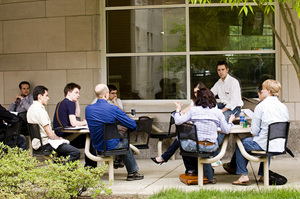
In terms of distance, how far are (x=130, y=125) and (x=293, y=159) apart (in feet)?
12.7

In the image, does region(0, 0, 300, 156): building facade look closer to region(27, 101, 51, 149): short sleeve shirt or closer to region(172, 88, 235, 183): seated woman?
region(27, 101, 51, 149): short sleeve shirt

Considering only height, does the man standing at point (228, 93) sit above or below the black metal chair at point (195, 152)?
above

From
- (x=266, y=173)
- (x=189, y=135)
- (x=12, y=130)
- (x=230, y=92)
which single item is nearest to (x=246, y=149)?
(x=266, y=173)

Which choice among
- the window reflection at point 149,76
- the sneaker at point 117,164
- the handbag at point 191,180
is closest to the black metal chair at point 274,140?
the handbag at point 191,180

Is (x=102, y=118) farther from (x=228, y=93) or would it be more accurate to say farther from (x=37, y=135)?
(x=228, y=93)

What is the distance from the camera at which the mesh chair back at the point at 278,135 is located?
460 cm

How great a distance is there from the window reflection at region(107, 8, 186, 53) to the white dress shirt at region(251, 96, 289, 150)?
11.3ft

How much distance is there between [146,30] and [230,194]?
470cm

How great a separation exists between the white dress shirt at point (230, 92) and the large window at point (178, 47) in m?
0.99

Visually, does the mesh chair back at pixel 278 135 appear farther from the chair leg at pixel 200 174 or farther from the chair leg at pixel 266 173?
the chair leg at pixel 200 174

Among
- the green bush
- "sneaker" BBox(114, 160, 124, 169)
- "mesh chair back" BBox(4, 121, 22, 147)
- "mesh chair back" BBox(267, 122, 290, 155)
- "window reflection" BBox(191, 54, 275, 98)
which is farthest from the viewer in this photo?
"window reflection" BBox(191, 54, 275, 98)

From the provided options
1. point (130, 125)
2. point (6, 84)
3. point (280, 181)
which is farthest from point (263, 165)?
point (6, 84)

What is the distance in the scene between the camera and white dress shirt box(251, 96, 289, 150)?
467 centimetres

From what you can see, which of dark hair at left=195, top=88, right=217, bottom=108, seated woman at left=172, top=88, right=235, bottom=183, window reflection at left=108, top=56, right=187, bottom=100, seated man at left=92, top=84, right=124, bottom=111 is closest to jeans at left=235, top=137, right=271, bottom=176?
seated woman at left=172, top=88, right=235, bottom=183
